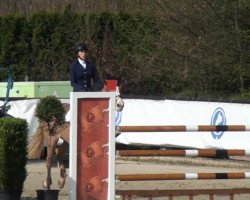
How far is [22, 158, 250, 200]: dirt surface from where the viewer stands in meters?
13.6

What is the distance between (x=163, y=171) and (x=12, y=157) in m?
5.41

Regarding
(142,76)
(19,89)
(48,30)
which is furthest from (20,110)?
(48,30)

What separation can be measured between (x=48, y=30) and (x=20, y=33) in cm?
83

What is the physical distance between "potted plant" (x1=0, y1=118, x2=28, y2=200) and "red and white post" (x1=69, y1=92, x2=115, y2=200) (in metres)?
1.65

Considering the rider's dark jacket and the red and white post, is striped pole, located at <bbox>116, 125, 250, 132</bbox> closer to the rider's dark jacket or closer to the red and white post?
the red and white post

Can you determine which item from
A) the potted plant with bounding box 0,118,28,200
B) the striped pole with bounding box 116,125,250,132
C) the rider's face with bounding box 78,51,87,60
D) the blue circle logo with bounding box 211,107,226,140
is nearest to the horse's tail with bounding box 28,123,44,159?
the blue circle logo with bounding box 211,107,226,140

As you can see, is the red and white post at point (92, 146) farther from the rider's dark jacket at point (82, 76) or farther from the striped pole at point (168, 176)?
the rider's dark jacket at point (82, 76)

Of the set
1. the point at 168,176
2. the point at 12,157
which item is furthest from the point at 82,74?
the point at 168,176

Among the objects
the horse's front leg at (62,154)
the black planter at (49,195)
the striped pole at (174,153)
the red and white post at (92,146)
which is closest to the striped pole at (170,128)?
the striped pole at (174,153)

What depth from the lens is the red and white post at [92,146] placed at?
9.27 meters

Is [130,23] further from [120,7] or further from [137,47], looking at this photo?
[120,7]

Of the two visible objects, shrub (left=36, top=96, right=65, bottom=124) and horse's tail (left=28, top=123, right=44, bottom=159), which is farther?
horse's tail (left=28, top=123, right=44, bottom=159)

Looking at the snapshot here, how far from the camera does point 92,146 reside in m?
9.34

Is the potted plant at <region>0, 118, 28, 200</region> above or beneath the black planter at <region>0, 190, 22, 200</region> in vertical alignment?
above
